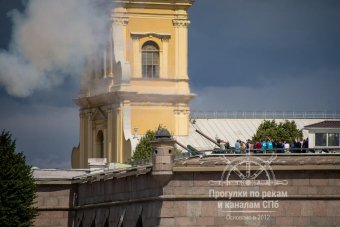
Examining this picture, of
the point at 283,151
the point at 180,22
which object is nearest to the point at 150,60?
the point at 180,22

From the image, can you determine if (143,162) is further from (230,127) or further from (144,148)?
(230,127)

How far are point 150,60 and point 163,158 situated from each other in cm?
4614

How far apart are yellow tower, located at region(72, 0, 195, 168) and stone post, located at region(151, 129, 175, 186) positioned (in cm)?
4193

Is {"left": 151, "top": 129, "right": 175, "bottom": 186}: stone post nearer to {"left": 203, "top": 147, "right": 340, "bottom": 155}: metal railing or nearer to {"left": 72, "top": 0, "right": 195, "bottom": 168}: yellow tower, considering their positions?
{"left": 203, "top": 147, "right": 340, "bottom": 155}: metal railing

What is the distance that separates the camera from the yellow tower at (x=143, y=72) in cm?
10969

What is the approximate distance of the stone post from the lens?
65.9 meters

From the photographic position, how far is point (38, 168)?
285 ft

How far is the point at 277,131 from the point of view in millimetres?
115625

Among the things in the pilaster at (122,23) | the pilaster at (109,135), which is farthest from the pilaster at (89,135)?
the pilaster at (122,23)

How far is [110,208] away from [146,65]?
3765cm

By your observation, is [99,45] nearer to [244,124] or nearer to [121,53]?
[121,53]

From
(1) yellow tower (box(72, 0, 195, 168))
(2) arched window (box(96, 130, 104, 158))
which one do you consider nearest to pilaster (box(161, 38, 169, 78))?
(1) yellow tower (box(72, 0, 195, 168))

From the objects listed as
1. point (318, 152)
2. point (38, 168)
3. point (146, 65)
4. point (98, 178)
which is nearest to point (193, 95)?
point (146, 65)

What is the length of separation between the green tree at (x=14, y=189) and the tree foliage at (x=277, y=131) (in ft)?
126
